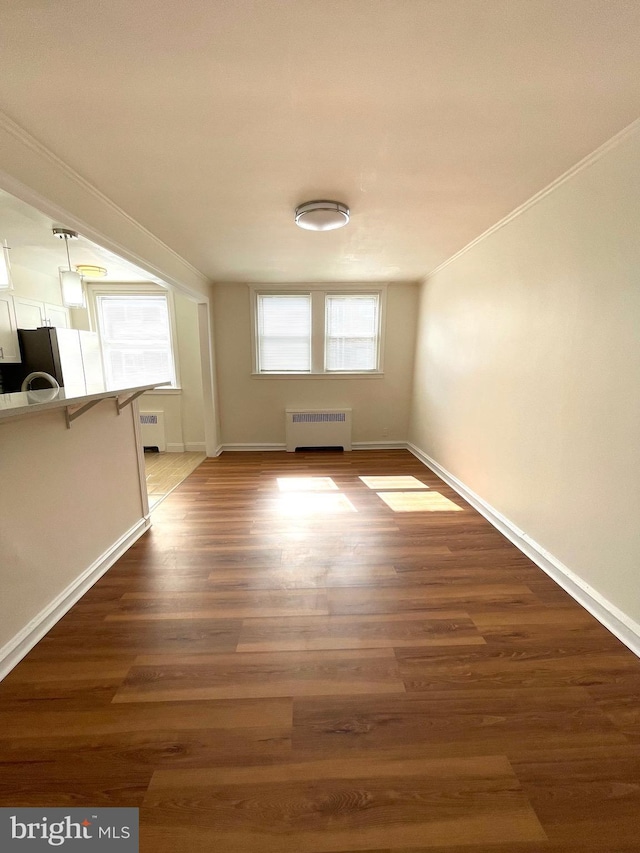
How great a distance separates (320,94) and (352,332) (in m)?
3.62

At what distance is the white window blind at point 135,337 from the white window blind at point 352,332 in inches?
93.6

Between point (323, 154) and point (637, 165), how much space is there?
60.3 inches

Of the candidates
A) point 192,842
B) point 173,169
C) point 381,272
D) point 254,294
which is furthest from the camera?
point 254,294

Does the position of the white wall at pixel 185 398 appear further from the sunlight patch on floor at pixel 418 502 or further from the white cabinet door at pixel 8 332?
the sunlight patch on floor at pixel 418 502

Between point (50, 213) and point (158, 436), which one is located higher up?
point (50, 213)

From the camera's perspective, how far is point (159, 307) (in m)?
4.82

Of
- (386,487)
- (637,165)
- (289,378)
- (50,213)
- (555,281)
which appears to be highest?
(637,165)

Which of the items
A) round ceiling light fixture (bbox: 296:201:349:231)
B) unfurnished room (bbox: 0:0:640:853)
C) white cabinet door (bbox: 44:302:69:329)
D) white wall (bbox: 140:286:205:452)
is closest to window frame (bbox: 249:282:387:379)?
white wall (bbox: 140:286:205:452)

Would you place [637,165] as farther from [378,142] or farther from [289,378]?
[289,378]

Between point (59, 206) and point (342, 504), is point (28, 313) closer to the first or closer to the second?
point (59, 206)

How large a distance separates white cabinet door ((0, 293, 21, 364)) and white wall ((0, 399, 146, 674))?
2.42m

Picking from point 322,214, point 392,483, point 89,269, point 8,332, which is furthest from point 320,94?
point 8,332

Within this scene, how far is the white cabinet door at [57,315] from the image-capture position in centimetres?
423

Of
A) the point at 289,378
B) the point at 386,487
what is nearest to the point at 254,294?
the point at 289,378
